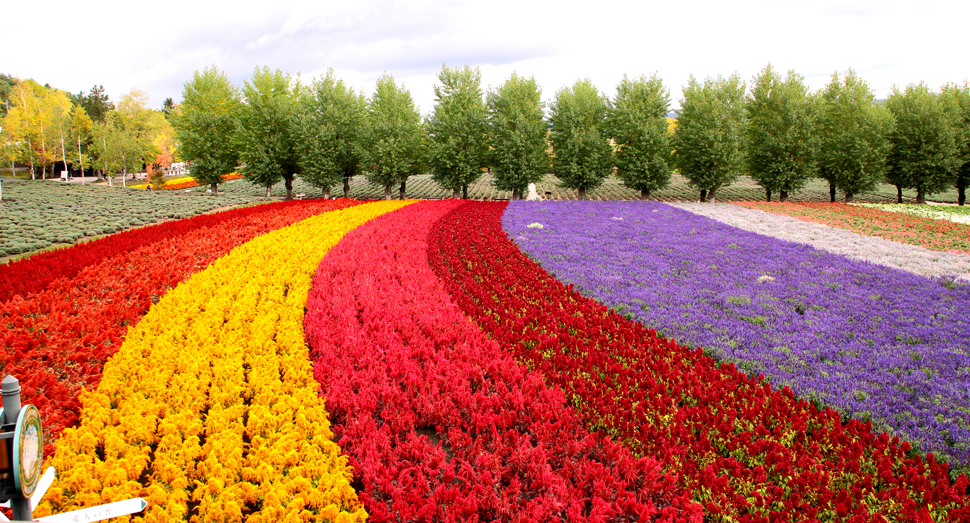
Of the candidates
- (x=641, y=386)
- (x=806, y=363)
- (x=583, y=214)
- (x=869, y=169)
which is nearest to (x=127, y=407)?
(x=641, y=386)

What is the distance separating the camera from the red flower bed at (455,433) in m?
4.66

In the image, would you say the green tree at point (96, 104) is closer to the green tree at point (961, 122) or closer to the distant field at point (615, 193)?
the distant field at point (615, 193)

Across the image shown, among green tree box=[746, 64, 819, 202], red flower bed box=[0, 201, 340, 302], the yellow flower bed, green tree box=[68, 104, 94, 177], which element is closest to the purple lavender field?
the yellow flower bed

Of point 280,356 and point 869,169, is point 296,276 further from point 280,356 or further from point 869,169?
point 869,169

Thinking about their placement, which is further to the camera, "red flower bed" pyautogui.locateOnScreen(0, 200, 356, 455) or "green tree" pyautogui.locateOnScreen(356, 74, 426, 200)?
"green tree" pyautogui.locateOnScreen(356, 74, 426, 200)

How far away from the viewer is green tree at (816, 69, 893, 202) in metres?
39.3

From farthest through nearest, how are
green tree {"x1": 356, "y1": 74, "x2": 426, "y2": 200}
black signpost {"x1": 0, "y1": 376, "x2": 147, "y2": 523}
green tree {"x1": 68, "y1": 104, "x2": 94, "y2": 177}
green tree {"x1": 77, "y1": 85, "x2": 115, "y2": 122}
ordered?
1. green tree {"x1": 77, "y1": 85, "x2": 115, "y2": 122}
2. green tree {"x1": 68, "y1": 104, "x2": 94, "y2": 177}
3. green tree {"x1": 356, "y1": 74, "x2": 426, "y2": 200}
4. black signpost {"x1": 0, "y1": 376, "x2": 147, "y2": 523}

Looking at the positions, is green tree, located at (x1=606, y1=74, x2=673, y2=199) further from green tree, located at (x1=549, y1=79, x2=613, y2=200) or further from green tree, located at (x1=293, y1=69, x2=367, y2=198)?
green tree, located at (x1=293, y1=69, x2=367, y2=198)

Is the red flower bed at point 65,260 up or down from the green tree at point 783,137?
down

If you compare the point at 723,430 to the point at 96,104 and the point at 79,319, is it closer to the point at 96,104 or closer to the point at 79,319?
the point at 79,319

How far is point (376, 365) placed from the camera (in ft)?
24.3

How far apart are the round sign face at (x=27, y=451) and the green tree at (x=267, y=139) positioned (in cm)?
4536

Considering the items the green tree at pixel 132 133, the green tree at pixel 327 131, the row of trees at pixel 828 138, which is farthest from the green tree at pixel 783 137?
the green tree at pixel 132 133

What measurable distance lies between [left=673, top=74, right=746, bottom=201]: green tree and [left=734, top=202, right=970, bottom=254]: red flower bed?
643 cm
